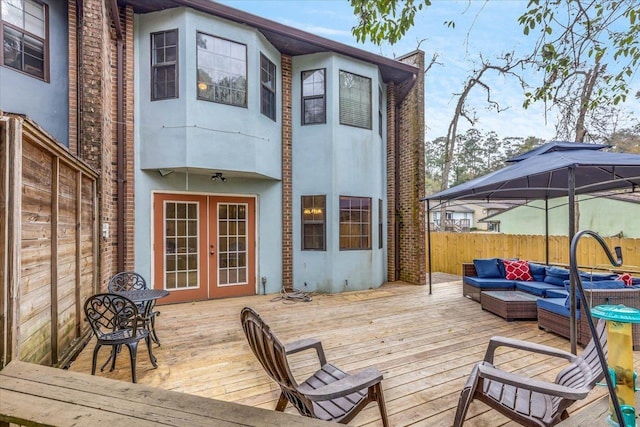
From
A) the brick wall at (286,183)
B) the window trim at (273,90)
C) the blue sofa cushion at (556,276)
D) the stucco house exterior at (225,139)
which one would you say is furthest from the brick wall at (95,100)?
the blue sofa cushion at (556,276)

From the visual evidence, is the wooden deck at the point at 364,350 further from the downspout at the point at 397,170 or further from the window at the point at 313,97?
the window at the point at 313,97

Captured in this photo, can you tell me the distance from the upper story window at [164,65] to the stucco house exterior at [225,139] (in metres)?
0.02

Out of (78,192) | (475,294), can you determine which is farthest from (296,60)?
(475,294)

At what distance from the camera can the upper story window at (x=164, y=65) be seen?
6137 mm

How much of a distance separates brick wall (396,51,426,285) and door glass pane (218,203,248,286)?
434 cm

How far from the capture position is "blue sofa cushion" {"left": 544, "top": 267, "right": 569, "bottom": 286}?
19.4 ft

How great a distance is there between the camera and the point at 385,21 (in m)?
2.85

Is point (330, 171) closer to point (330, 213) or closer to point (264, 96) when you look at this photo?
point (330, 213)

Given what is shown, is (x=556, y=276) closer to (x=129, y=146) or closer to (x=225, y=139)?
(x=225, y=139)

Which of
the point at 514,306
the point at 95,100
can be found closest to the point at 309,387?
the point at 514,306

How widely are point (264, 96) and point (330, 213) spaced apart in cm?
308

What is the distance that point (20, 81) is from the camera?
519 centimetres

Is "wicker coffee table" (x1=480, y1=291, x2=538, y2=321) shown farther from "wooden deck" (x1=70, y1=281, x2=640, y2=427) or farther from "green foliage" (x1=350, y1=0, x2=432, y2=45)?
"green foliage" (x1=350, y1=0, x2=432, y2=45)

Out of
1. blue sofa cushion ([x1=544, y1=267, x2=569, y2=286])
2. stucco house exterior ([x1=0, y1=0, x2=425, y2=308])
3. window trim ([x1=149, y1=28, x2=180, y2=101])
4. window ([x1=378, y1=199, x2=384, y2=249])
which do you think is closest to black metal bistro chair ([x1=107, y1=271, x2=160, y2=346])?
stucco house exterior ([x1=0, y1=0, x2=425, y2=308])
